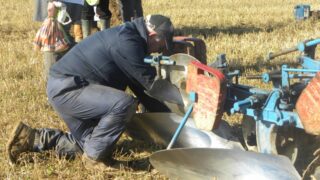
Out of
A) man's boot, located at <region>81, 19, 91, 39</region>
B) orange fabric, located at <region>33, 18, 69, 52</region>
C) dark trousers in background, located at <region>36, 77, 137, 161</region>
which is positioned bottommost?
dark trousers in background, located at <region>36, 77, 137, 161</region>

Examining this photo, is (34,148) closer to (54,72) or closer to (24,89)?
(54,72)

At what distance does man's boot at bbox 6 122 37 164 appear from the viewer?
13.7ft

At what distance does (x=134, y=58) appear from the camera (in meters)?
3.90

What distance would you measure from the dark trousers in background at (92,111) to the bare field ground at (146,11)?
209 millimetres

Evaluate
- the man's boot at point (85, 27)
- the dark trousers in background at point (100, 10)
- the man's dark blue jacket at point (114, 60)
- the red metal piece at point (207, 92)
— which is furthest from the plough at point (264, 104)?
the dark trousers in background at point (100, 10)

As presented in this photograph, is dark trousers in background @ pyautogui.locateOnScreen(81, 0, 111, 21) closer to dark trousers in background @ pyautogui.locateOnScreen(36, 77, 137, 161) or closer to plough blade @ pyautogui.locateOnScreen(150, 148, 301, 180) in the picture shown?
dark trousers in background @ pyautogui.locateOnScreen(36, 77, 137, 161)

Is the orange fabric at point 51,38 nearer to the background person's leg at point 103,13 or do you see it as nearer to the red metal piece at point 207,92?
the red metal piece at point 207,92

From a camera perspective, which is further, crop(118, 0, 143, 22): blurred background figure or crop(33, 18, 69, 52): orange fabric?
crop(118, 0, 143, 22): blurred background figure

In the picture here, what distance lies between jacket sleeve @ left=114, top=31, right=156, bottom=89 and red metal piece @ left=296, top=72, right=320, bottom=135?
44.3 inches

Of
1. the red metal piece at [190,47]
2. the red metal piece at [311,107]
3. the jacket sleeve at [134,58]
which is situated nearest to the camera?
the red metal piece at [311,107]

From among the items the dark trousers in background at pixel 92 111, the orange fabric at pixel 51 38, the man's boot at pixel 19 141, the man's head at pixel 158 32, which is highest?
the man's head at pixel 158 32

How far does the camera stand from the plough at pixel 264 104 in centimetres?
333

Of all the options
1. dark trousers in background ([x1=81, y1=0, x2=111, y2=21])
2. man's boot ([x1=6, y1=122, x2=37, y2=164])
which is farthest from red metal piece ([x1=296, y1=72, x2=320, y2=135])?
dark trousers in background ([x1=81, y1=0, x2=111, y2=21])

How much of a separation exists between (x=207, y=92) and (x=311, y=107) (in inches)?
25.1
